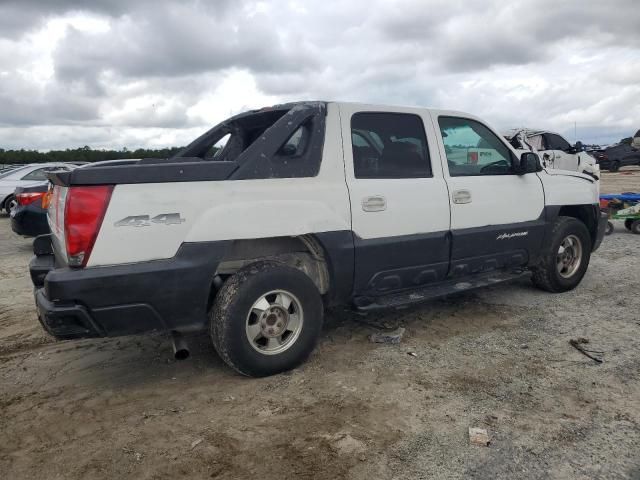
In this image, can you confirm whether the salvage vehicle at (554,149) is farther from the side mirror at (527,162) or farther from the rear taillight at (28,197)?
the rear taillight at (28,197)

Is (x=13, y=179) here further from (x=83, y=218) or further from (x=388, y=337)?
(x=388, y=337)

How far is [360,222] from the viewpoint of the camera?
13.2ft

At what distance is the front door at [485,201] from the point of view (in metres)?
4.65

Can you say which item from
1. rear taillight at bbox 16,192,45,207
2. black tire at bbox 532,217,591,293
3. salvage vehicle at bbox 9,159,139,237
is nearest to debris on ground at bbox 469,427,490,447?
black tire at bbox 532,217,591,293

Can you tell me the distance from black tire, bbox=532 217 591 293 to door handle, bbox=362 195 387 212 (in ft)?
7.56

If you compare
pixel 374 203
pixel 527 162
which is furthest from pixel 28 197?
pixel 527 162

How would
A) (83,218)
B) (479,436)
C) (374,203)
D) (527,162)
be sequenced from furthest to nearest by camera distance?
(527,162) < (374,203) < (83,218) < (479,436)

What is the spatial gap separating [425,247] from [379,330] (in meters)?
0.87

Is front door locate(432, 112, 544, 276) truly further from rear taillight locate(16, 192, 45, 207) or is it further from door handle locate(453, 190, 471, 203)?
rear taillight locate(16, 192, 45, 207)

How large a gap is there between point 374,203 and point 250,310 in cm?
128

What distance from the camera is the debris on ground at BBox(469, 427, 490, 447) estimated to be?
286cm

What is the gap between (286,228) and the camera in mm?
3682

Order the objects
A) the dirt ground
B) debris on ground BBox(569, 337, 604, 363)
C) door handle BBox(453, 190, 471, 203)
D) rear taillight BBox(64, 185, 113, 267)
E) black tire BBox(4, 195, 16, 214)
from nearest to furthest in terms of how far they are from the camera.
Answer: the dirt ground → rear taillight BBox(64, 185, 113, 267) → debris on ground BBox(569, 337, 604, 363) → door handle BBox(453, 190, 471, 203) → black tire BBox(4, 195, 16, 214)

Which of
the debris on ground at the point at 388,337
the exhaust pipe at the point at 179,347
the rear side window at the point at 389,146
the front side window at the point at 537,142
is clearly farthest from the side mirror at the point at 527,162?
the front side window at the point at 537,142
